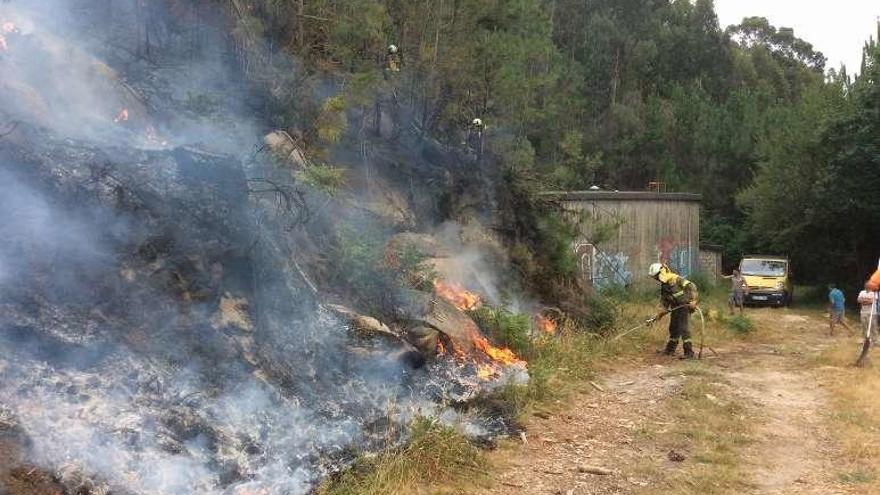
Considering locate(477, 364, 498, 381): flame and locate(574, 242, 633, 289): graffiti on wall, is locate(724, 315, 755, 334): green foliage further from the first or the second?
locate(477, 364, 498, 381): flame

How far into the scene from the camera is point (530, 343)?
10.7 m

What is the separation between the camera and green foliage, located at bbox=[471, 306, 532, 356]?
10398 millimetres

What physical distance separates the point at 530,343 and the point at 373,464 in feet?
16.3

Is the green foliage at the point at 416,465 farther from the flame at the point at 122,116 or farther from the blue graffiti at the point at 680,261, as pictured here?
the blue graffiti at the point at 680,261

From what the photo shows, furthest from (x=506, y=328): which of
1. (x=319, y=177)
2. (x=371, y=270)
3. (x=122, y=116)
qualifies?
(x=122, y=116)

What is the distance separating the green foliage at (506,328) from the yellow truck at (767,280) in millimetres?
15212

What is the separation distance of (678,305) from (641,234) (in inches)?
433

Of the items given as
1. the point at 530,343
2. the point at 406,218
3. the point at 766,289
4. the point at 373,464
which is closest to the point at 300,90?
the point at 406,218

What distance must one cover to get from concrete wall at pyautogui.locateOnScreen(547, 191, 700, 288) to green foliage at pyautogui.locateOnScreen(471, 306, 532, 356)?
10672mm

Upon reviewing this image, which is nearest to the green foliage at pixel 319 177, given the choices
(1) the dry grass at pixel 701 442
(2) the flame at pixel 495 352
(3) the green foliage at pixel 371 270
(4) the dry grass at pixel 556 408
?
(3) the green foliage at pixel 371 270

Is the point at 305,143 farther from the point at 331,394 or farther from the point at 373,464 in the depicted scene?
the point at 373,464

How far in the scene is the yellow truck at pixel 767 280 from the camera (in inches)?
906

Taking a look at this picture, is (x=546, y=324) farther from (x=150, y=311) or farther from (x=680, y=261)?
(x=680, y=261)

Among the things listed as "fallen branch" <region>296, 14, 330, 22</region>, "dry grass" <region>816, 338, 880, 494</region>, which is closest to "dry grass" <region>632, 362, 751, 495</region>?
"dry grass" <region>816, 338, 880, 494</region>
